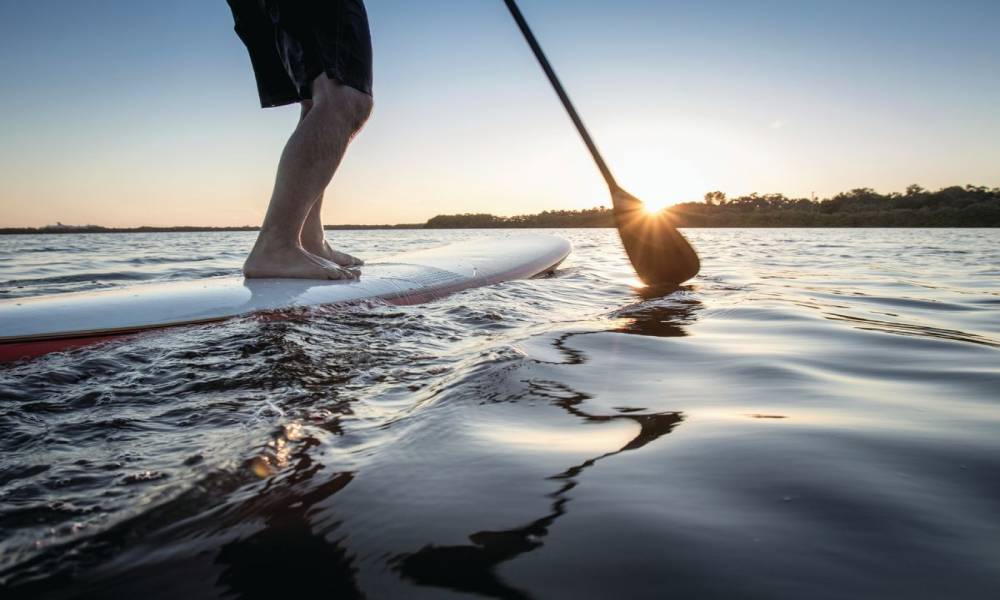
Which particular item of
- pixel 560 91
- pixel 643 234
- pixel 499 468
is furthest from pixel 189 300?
pixel 643 234

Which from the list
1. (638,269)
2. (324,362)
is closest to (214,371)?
(324,362)

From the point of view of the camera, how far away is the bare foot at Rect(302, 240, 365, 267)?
10.5 ft

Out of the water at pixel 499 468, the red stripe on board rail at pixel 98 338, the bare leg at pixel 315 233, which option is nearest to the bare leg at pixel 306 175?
the red stripe on board rail at pixel 98 338

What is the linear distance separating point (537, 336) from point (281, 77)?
84.6 inches

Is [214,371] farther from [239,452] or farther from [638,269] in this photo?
[638,269]

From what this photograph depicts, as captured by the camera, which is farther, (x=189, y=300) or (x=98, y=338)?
(x=189, y=300)

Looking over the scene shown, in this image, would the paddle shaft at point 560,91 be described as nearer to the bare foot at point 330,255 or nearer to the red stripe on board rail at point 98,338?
the red stripe on board rail at point 98,338

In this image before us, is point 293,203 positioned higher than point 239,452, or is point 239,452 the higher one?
point 293,203

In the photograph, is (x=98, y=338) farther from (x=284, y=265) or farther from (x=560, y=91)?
(x=560, y=91)

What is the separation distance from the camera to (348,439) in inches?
39.9

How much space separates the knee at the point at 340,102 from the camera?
2.53 meters

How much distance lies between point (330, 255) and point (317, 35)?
123cm

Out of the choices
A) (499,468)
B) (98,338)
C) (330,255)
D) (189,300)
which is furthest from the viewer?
(330,255)

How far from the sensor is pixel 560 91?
351 cm
